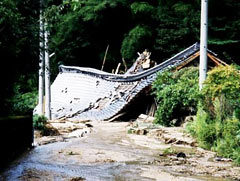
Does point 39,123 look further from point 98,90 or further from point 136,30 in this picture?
point 136,30

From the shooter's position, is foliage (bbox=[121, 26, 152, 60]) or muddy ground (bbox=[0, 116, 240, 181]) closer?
muddy ground (bbox=[0, 116, 240, 181])

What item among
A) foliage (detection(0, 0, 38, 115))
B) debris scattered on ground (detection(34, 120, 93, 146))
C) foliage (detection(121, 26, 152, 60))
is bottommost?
debris scattered on ground (detection(34, 120, 93, 146))

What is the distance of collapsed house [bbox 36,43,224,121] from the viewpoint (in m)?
14.0

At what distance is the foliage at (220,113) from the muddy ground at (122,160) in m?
0.25

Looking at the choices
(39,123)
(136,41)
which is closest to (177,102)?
(39,123)

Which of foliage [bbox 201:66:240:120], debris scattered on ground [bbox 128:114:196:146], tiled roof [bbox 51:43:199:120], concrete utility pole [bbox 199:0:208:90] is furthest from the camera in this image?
tiled roof [bbox 51:43:199:120]

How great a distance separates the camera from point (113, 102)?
48.1 ft

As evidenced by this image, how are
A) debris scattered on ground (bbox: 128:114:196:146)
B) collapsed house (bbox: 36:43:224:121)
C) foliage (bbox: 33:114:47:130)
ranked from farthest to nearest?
collapsed house (bbox: 36:43:224:121) → foliage (bbox: 33:114:47:130) → debris scattered on ground (bbox: 128:114:196:146)

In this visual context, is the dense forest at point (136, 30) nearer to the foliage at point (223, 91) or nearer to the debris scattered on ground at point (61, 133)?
the debris scattered on ground at point (61, 133)

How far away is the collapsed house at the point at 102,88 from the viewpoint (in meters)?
14.0

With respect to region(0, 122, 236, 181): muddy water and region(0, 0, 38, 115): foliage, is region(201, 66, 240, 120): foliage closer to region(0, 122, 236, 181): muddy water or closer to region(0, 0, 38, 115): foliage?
region(0, 122, 236, 181): muddy water

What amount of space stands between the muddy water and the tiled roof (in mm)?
5394

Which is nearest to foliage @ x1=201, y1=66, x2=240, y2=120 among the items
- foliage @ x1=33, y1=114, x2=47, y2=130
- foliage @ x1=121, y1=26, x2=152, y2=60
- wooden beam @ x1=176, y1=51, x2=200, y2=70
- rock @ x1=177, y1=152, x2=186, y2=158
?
rock @ x1=177, y1=152, x2=186, y2=158

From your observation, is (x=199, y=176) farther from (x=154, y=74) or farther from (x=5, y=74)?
(x=154, y=74)
